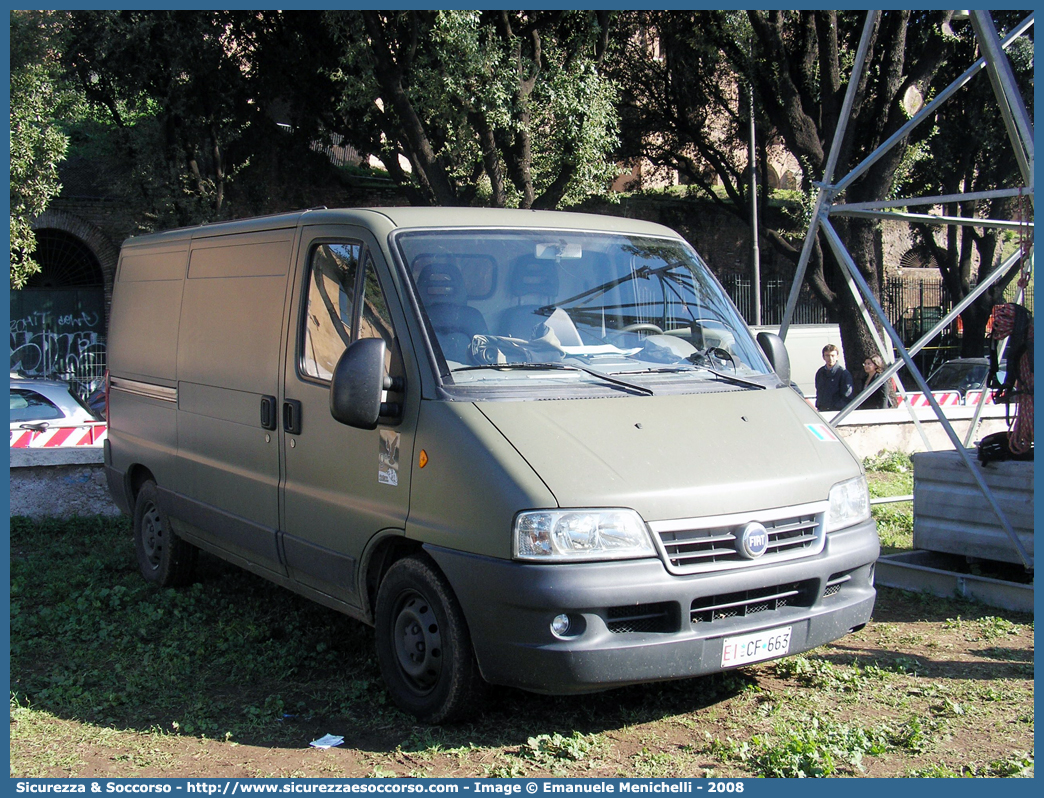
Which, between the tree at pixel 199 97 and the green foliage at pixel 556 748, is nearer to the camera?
the green foliage at pixel 556 748

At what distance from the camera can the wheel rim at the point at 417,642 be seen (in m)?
4.50

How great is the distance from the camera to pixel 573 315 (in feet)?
16.8

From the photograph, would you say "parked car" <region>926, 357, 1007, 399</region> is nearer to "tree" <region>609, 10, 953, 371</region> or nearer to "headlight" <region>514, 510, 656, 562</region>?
"tree" <region>609, 10, 953, 371</region>

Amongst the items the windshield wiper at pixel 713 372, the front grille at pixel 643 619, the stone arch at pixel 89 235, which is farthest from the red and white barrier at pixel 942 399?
Result: the stone arch at pixel 89 235

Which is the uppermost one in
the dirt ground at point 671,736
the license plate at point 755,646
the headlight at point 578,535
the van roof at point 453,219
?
the van roof at point 453,219

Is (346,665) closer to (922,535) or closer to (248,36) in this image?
(922,535)

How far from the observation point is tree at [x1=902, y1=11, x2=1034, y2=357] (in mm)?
20750

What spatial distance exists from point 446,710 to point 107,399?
16.2ft

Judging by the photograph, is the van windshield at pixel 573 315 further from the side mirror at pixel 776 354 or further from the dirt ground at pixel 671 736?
the dirt ground at pixel 671 736

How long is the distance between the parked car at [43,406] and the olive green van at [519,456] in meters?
6.17

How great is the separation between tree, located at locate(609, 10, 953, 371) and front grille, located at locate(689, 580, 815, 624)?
9.86 m

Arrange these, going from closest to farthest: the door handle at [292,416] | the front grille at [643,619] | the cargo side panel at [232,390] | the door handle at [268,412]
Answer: the front grille at [643,619] → the door handle at [292,416] → the door handle at [268,412] → the cargo side panel at [232,390]

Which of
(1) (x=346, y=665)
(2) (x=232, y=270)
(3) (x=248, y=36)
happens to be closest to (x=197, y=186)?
(3) (x=248, y=36)

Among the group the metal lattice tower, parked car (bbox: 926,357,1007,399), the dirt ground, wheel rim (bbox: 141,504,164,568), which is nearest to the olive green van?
the dirt ground
